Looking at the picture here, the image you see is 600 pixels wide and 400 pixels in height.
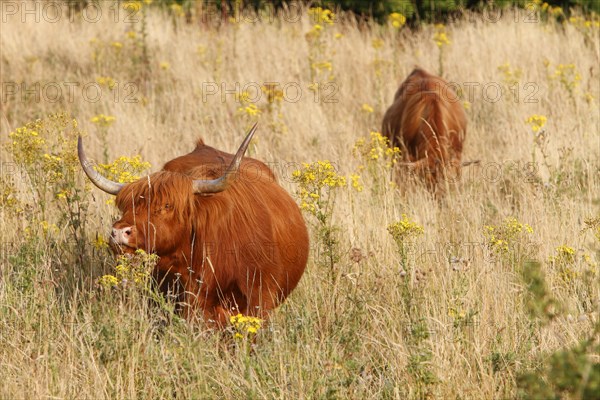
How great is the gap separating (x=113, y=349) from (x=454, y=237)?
9.66ft

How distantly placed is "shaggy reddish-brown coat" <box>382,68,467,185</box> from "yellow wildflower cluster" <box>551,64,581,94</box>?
47.4 inches

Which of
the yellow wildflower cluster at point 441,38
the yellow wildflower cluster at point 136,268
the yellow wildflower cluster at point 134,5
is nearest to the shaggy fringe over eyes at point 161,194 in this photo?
the yellow wildflower cluster at point 136,268

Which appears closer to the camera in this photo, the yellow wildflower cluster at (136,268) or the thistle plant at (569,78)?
the yellow wildflower cluster at (136,268)

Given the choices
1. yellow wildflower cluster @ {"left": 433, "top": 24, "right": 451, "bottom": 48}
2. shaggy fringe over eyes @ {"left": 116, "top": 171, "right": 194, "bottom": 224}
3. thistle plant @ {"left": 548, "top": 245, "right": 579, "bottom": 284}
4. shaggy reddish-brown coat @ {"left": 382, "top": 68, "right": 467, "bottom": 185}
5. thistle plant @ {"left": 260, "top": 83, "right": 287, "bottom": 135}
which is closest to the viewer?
shaggy fringe over eyes @ {"left": 116, "top": 171, "right": 194, "bottom": 224}

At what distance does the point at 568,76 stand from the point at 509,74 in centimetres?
92

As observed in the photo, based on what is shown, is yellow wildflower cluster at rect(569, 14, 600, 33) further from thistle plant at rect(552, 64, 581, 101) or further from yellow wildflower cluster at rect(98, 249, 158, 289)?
yellow wildflower cluster at rect(98, 249, 158, 289)

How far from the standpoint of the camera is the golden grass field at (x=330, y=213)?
4406 mm

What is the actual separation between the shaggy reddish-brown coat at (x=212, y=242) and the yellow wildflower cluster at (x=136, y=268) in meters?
0.16

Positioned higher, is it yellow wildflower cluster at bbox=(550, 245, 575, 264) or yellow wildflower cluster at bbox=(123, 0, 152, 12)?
yellow wildflower cluster at bbox=(123, 0, 152, 12)

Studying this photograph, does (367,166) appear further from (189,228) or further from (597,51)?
(597,51)

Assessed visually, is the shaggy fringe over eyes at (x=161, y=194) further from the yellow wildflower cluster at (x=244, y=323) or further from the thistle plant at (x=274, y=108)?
the thistle plant at (x=274, y=108)

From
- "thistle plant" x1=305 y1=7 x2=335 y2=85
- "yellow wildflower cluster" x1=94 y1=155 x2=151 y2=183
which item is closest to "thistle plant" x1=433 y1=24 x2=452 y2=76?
"thistle plant" x1=305 y1=7 x2=335 y2=85

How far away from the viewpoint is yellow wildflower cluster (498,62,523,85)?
1036 cm

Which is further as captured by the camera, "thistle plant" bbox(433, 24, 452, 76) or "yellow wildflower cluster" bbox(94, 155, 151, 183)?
"thistle plant" bbox(433, 24, 452, 76)
